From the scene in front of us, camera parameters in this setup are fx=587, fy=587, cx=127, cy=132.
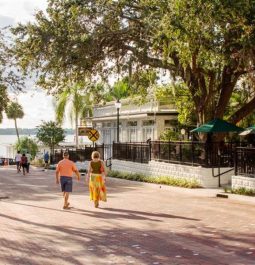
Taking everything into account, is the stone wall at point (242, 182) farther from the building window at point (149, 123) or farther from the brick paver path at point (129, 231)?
the building window at point (149, 123)

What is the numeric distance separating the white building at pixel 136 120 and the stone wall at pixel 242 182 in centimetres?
1992

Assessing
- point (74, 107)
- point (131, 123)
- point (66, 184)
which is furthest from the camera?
point (74, 107)

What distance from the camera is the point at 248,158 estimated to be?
72.9 ft

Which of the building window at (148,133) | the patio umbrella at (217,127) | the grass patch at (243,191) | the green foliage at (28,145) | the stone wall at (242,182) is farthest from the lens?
the green foliage at (28,145)

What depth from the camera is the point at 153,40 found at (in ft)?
74.4

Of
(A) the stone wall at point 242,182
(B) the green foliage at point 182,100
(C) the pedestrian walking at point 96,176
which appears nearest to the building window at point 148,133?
(B) the green foliage at point 182,100

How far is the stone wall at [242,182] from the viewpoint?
69.7ft

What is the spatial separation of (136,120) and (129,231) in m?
34.2

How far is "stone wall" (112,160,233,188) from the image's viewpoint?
81.1 ft

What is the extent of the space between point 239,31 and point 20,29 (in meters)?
10.9

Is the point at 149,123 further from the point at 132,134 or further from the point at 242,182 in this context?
the point at 242,182

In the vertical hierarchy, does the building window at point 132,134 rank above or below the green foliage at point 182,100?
below

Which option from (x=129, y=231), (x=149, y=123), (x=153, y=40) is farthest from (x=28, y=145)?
(x=129, y=231)

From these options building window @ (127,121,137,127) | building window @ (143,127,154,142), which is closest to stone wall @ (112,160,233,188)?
building window @ (143,127,154,142)
